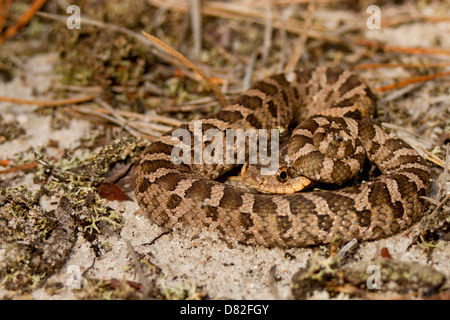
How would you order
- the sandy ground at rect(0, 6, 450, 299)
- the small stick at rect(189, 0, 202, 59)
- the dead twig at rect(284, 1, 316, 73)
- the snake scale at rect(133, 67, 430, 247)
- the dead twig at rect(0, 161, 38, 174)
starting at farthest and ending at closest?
the small stick at rect(189, 0, 202, 59)
the dead twig at rect(284, 1, 316, 73)
the dead twig at rect(0, 161, 38, 174)
the snake scale at rect(133, 67, 430, 247)
the sandy ground at rect(0, 6, 450, 299)

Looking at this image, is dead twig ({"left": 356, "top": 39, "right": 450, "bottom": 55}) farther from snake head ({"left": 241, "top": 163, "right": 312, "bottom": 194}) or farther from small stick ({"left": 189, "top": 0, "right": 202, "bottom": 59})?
snake head ({"left": 241, "top": 163, "right": 312, "bottom": 194})

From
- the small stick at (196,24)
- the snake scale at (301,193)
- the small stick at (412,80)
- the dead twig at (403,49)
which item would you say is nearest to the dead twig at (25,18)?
the small stick at (196,24)

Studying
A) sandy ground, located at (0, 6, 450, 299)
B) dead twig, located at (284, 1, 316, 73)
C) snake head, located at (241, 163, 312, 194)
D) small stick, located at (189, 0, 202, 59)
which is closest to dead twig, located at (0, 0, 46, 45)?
small stick, located at (189, 0, 202, 59)

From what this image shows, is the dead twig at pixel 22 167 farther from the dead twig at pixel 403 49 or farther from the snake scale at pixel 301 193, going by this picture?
the dead twig at pixel 403 49

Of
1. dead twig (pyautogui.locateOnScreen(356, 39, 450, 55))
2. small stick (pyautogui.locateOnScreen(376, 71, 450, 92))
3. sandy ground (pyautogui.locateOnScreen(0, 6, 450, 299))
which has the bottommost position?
sandy ground (pyautogui.locateOnScreen(0, 6, 450, 299))

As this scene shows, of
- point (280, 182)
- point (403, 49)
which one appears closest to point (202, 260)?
point (280, 182)

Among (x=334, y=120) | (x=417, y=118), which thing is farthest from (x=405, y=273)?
(x=417, y=118)

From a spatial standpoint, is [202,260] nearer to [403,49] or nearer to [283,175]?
[283,175]
